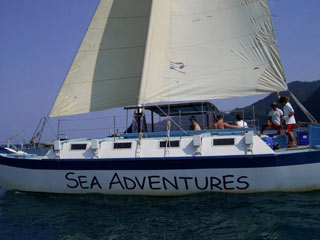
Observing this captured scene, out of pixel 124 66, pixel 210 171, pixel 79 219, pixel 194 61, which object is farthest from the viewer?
pixel 124 66

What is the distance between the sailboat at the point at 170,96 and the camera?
8359 millimetres

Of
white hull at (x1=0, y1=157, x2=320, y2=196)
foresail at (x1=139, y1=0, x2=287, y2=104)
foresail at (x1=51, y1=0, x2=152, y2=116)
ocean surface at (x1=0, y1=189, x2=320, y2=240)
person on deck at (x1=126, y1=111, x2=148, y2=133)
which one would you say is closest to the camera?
ocean surface at (x1=0, y1=189, x2=320, y2=240)

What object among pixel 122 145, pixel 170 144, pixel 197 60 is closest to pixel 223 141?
pixel 170 144

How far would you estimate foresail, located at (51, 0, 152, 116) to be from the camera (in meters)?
11.2

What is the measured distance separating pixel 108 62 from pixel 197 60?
3.46 meters

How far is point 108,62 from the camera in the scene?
11383mm

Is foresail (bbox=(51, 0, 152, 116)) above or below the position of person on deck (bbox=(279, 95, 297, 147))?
above

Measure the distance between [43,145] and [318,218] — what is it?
8930mm

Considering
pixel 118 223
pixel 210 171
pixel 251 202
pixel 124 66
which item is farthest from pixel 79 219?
pixel 124 66

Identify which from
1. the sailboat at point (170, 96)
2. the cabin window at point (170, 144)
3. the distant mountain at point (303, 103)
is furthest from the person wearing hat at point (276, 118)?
the distant mountain at point (303, 103)

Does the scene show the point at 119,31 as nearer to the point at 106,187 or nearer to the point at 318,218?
the point at 106,187

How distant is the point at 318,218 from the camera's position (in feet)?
21.6

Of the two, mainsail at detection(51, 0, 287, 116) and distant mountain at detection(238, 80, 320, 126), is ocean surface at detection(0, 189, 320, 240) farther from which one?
distant mountain at detection(238, 80, 320, 126)

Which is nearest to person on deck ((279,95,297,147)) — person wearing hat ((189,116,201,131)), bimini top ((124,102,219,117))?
bimini top ((124,102,219,117))
